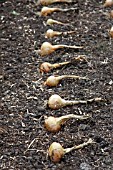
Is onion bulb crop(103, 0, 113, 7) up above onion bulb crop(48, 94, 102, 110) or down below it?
above

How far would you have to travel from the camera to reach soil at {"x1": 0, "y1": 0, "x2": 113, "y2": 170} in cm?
256

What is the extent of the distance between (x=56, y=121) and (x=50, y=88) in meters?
0.41

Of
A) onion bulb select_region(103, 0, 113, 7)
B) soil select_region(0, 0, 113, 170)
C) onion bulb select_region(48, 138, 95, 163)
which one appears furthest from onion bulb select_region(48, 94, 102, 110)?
onion bulb select_region(103, 0, 113, 7)

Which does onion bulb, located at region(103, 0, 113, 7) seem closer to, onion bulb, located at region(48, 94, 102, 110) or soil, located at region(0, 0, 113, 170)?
soil, located at region(0, 0, 113, 170)

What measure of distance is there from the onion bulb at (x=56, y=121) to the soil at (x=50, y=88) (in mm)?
27

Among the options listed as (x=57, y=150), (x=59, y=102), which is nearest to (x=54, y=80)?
(x=59, y=102)

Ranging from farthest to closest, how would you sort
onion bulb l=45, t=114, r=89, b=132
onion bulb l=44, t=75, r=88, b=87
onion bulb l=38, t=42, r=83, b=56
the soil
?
onion bulb l=38, t=42, r=83, b=56 → onion bulb l=44, t=75, r=88, b=87 → onion bulb l=45, t=114, r=89, b=132 → the soil

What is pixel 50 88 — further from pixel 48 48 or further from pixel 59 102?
pixel 48 48

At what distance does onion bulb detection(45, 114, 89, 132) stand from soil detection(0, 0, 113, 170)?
1.1 inches

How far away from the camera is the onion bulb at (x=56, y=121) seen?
2.74 metres

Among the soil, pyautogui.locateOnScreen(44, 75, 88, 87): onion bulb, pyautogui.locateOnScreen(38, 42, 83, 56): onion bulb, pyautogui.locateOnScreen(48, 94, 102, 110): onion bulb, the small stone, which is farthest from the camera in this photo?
pyautogui.locateOnScreen(38, 42, 83, 56): onion bulb

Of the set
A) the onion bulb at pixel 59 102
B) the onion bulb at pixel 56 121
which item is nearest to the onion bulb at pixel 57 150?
the onion bulb at pixel 56 121

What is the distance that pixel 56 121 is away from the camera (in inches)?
109

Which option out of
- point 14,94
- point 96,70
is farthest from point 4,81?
point 96,70
